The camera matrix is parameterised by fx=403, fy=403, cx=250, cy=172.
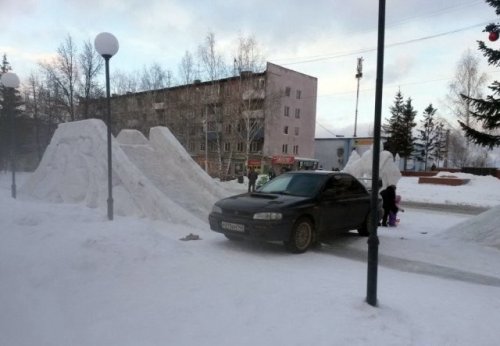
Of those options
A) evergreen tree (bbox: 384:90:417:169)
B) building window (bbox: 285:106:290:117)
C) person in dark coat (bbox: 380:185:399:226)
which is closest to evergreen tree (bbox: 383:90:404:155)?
evergreen tree (bbox: 384:90:417:169)

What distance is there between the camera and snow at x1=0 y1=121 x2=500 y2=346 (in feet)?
12.6

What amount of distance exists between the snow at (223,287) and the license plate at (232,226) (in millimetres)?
385

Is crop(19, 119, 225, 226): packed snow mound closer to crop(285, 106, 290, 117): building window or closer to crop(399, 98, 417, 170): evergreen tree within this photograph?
crop(285, 106, 290, 117): building window

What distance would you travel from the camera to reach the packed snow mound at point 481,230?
8008mm

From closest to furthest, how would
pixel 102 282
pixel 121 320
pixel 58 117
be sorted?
pixel 121 320 → pixel 102 282 → pixel 58 117

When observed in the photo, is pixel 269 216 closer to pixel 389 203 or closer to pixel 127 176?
pixel 127 176

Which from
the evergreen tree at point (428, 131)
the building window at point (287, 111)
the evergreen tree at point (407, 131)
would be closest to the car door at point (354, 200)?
the building window at point (287, 111)

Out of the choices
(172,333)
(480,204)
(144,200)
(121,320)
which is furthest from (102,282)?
(480,204)

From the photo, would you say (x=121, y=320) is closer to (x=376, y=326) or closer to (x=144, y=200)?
(x=376, y=326)

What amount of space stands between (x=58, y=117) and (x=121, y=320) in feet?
139

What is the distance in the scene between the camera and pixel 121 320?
4.02 metres

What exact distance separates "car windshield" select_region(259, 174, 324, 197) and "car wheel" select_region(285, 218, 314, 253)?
0.63 meters

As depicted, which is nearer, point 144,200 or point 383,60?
point 383,60

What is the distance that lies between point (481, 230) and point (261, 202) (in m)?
4.82
